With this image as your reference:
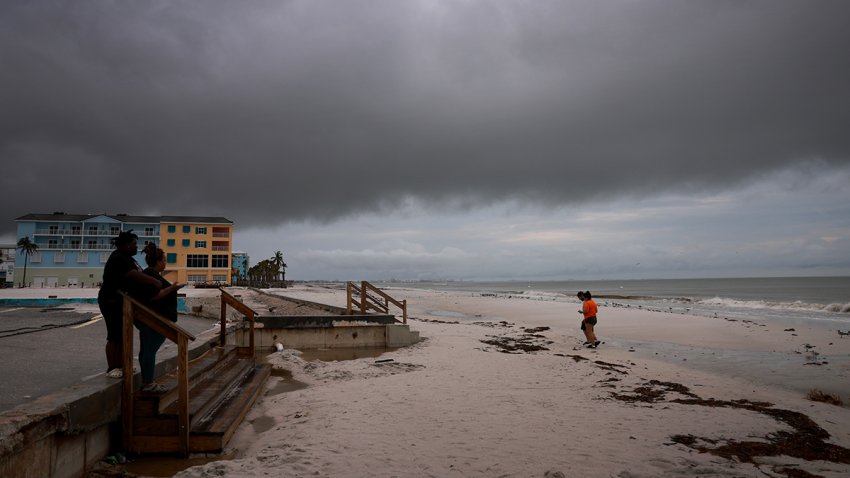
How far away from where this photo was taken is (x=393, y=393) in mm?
7520

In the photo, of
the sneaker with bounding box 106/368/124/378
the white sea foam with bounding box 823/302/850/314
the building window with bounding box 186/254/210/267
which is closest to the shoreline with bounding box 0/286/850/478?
the sneaker with bounding box 106/368/124/378

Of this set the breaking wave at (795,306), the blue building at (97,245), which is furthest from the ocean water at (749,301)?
the blue building at (97,245)

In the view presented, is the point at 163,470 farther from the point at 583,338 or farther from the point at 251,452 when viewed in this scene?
the point at 583,338

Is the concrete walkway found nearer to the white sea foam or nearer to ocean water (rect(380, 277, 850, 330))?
ocean water (rect(380, 277, 850, 330))

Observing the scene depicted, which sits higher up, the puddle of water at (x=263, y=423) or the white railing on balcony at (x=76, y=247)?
the white railing on balcony at (x=76, y=247)

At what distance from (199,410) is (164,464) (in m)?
0.76

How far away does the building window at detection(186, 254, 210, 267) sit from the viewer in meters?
67.3

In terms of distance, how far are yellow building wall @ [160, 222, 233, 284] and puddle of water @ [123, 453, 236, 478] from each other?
69015 mm

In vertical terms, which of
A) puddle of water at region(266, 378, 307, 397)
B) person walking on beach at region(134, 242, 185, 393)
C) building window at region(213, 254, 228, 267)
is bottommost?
puddle of water at region(266, 378, 307, 397)

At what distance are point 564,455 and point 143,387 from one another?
448 cm

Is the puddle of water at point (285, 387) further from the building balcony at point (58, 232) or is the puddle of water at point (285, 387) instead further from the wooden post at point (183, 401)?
the building balcony at point (58, 232)

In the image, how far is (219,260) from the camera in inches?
2724

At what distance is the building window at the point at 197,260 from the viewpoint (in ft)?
221

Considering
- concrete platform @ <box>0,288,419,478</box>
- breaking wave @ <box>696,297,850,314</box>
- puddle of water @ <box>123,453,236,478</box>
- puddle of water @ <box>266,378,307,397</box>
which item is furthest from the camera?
breaking wave @ <box>696,297,850,314</box>
